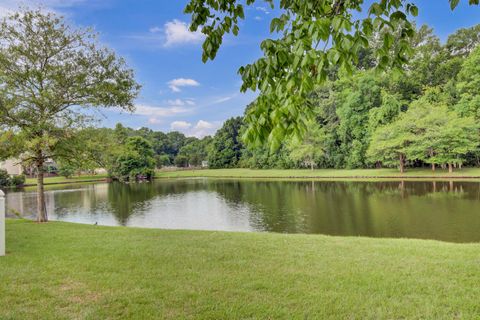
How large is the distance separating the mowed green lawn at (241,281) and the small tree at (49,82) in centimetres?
522

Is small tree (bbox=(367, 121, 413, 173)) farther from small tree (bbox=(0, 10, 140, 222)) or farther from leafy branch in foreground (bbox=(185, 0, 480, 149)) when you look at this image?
leafy branch in foreground (bbox=(185, 0, 480, 149))

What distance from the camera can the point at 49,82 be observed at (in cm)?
→ 1103

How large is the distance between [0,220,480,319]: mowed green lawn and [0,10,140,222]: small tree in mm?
5222

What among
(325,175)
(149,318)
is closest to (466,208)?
(149,318)

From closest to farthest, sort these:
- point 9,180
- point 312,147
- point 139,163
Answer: point 9,180 < point 312,147 < point 139,163

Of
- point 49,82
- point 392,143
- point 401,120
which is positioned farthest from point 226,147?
point 49,82

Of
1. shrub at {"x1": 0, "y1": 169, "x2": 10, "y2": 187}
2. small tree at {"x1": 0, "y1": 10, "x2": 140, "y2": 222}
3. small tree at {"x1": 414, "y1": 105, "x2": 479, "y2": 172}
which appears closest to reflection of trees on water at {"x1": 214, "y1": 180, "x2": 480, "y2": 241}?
small tree at {"x1": 0, "y1": 10, "x2": 140, "y2": 222}

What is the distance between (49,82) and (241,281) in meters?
10.5

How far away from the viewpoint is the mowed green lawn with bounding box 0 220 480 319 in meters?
3.35

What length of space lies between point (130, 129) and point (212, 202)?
217 ft

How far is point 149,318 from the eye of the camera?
322 cm

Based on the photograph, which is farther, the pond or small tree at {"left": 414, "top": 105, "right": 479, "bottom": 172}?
small tree at {"left": 414, "top": 105, "right": 479, "bottom": 172}

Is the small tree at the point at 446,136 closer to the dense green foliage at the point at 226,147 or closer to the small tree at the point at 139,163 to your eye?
the dense green foliage at the point at 226,147

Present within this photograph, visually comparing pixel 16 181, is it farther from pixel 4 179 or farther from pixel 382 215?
pixel 382 215
